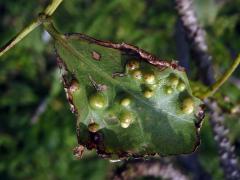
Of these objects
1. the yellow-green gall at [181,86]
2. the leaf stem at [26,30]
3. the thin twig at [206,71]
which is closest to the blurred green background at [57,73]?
the thin twig at [206,71]

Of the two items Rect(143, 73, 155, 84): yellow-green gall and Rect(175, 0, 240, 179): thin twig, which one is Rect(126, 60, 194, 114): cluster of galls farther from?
Rect(175, 0, 240, 179): thin twig

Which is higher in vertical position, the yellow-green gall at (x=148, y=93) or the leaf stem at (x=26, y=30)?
the leaf stem at (x=26, y=30)

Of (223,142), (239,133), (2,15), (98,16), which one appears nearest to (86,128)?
(223,142)

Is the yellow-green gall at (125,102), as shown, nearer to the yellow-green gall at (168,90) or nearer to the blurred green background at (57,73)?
the yellow-green gall at (168,90)

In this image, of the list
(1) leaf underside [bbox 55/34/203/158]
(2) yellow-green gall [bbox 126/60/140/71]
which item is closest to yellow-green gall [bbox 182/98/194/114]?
(1) leaf underside [bbox 55/34/203/158]

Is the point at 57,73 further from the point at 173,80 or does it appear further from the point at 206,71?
the point at 173,80

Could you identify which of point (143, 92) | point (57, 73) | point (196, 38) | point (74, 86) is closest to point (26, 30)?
point (74, 86)
